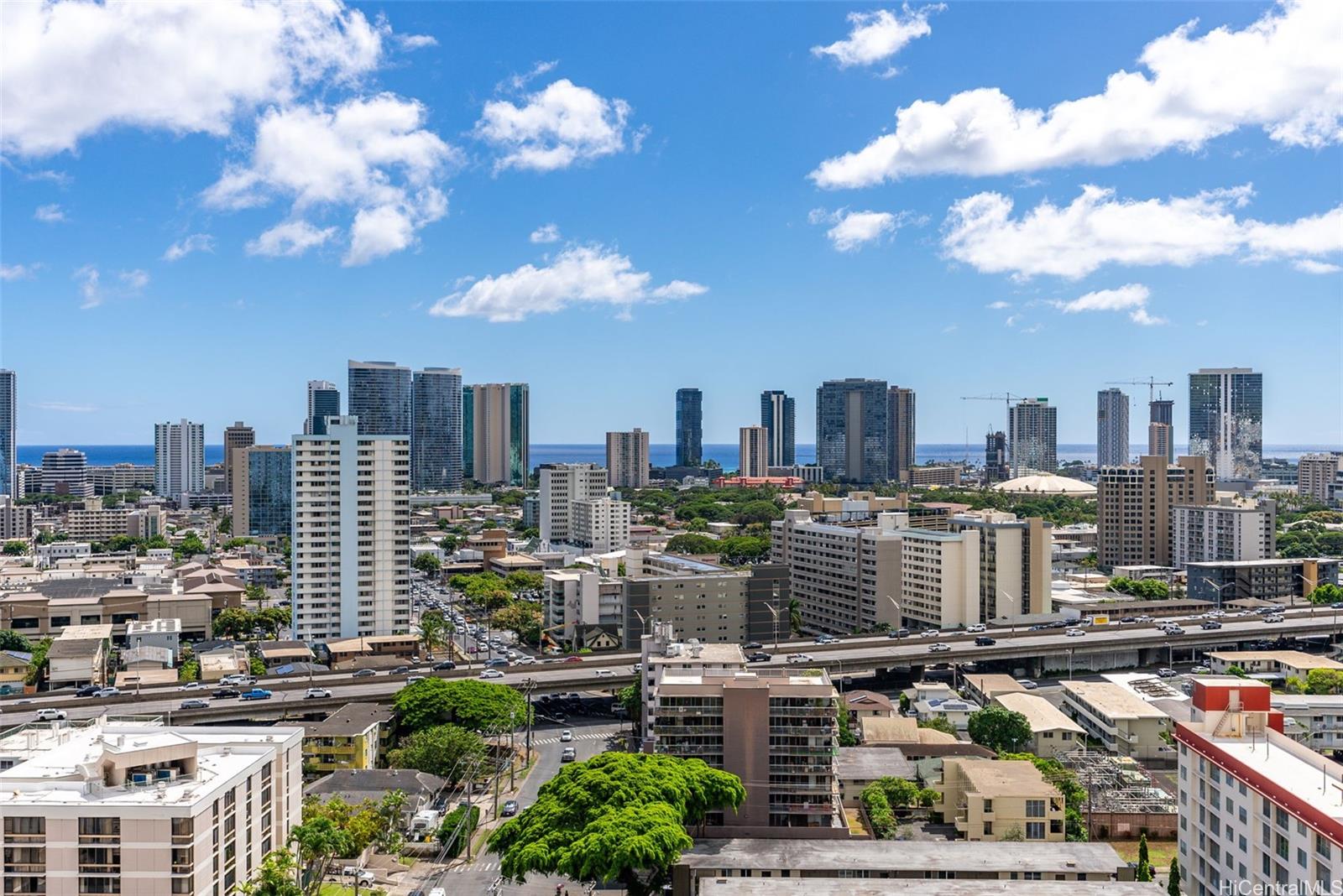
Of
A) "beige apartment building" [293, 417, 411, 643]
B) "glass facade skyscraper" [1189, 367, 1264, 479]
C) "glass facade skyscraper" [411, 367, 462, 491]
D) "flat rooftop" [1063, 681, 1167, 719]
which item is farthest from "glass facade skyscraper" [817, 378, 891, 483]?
"flat rooftop" [1063, 681, 1167, 719]

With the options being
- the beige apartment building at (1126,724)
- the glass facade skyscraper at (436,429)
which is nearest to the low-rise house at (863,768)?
the beige apartment building at (1126,724)

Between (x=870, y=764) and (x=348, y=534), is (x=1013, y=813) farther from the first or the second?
(x=348, y=534)

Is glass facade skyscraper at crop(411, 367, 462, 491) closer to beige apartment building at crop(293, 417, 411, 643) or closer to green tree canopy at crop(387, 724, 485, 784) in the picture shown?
beige apartment building at crop(293, 417, 411, 643)

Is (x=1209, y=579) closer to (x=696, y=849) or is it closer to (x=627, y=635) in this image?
(x=627, y=635)

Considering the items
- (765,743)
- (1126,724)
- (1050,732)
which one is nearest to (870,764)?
(765,743)

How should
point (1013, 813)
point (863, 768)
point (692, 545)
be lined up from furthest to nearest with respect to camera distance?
point (692, 545)
point (863, 768)
point (1013, 813)

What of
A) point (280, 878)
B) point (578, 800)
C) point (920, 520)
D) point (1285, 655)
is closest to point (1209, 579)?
point (1285, 655)
